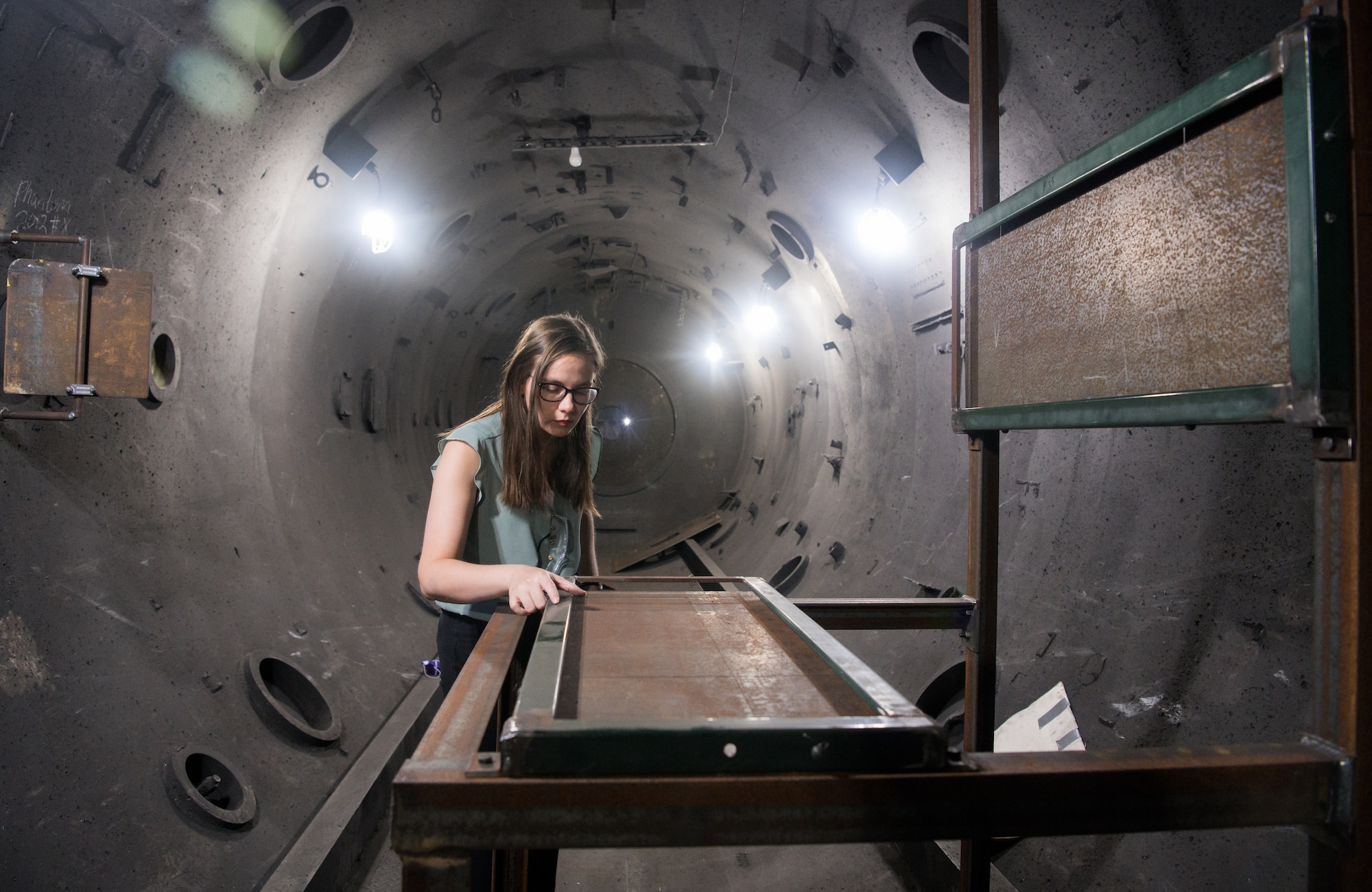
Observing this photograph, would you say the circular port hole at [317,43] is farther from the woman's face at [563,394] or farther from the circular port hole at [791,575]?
the circular port hole at [791,575]

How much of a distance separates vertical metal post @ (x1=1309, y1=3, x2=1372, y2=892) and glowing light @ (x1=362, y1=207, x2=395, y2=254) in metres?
4.57

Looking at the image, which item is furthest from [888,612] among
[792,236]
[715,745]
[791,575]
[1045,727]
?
[792,236]

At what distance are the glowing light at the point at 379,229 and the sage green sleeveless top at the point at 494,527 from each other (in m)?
2.72

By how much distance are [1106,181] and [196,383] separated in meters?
3.58

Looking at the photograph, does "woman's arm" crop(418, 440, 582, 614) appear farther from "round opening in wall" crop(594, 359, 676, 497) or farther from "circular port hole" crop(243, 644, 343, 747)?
→ "round opening in wall" crop(594, 359, 676, 497)

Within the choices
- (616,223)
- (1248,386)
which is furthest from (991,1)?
(616,223)

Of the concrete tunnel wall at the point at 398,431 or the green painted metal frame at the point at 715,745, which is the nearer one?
the green painted metal frame at the point at 715,745

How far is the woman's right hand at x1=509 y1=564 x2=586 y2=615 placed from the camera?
189cm

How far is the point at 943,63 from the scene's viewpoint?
3.19m

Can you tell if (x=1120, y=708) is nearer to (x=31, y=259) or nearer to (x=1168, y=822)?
(x=1168, y=822)

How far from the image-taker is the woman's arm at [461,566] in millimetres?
1929

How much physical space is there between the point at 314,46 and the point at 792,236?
318 cm

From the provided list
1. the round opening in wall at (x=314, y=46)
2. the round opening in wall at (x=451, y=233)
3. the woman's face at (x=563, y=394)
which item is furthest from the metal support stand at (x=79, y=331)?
the round opening in wall at (x=451, y=233)

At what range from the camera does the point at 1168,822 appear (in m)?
1.23
